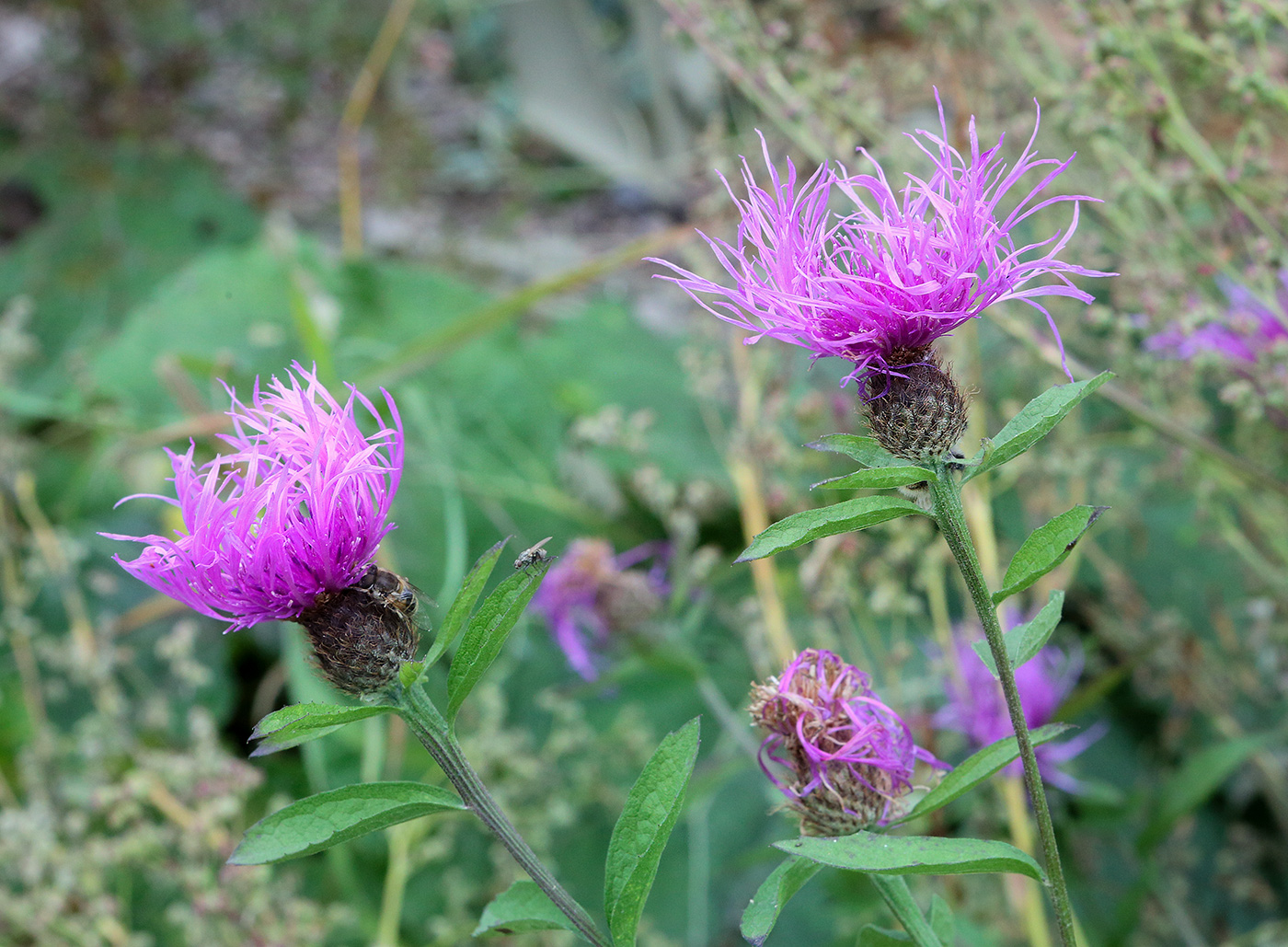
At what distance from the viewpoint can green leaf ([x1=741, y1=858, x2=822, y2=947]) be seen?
415mm

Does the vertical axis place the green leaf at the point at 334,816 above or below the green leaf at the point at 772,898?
above

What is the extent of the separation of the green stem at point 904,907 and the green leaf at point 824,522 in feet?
0.53

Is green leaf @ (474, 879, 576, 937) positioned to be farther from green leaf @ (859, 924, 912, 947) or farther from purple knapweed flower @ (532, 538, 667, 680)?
purple knapweed flower @ (532, 538, 667, 680)

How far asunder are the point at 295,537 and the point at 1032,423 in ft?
0.99

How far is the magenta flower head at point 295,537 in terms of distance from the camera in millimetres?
469

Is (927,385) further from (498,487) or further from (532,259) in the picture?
(532,259)

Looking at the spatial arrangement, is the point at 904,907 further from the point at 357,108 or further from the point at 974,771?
the point at 357,108

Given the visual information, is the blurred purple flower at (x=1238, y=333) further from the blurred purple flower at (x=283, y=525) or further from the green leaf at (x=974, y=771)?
the blurred purple flower at (x=283, y=525)

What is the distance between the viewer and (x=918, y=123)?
2.08 m

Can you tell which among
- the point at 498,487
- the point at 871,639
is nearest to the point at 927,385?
the point at 871,639

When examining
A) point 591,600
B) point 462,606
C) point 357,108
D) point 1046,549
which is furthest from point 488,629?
point 357,108

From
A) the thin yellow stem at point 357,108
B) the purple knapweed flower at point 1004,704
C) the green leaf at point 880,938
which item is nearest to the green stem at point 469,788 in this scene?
the green leaf at point 880,938

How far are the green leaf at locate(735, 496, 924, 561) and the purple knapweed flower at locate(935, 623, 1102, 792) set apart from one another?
672mm

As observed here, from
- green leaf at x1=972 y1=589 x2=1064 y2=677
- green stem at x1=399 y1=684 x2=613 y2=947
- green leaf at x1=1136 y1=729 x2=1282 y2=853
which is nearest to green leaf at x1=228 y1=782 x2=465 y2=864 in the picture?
green stem at x1=399 y1=684 x2=613 y2=947
